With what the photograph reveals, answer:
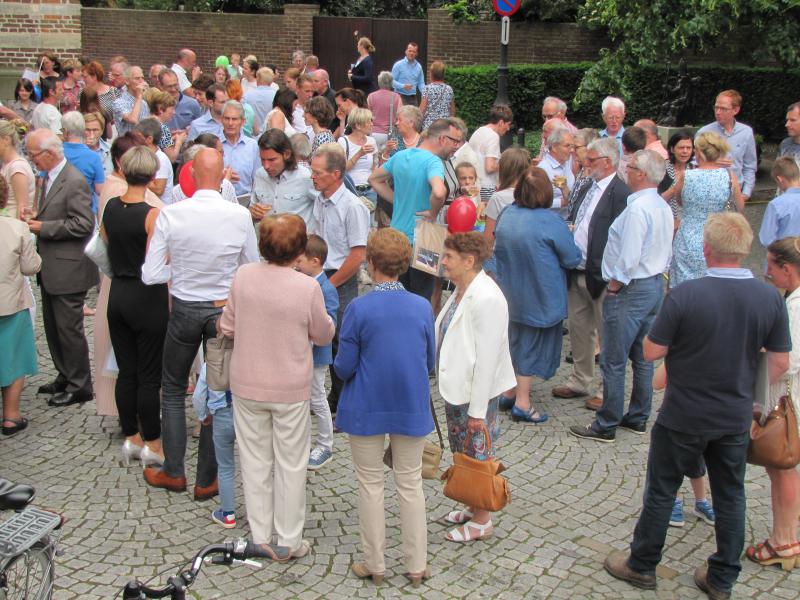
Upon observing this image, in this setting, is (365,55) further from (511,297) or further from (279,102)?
(511,297)

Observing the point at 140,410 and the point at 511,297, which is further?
the point at 511,297

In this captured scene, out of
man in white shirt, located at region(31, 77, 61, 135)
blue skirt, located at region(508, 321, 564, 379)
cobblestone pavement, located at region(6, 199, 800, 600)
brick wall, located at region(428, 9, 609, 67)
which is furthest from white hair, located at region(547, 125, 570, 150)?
brick wall, located at region(428, 9, 609, 67)

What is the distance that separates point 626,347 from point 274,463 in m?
2.62

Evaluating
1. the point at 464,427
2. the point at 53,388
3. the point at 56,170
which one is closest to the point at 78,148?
the point at 56,170

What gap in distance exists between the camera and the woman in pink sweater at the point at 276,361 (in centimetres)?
447

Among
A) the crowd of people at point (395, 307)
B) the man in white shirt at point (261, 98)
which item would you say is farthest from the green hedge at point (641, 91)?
the crowd of people at point (395, 307)

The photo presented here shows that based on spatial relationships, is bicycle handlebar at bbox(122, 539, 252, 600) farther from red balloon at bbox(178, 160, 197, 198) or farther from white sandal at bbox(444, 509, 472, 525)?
red balloon at bbox(178, 160, 197, 198)

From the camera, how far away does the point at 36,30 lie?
19.8m

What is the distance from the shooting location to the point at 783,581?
15.5 feet

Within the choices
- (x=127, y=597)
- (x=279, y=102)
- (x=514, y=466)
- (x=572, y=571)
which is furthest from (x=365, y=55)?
(x=127, y=597)

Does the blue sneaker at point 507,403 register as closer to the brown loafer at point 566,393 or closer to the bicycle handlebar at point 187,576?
the brown loafer at point 566,393

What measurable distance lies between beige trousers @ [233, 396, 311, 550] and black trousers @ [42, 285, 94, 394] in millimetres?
2464

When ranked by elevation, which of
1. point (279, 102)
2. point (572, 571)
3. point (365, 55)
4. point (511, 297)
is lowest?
point (572, 571)

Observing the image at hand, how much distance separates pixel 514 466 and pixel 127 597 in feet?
11.6
